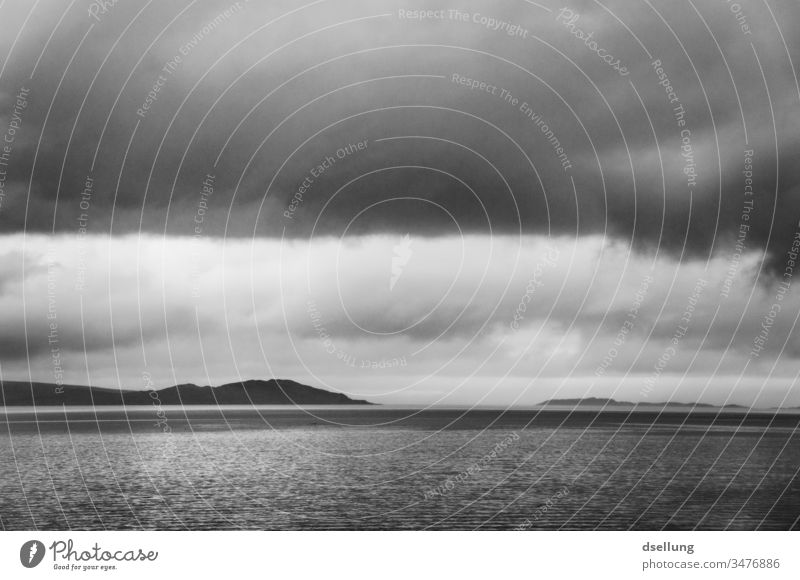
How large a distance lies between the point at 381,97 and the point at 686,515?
7992 centimetres

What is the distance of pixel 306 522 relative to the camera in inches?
4033

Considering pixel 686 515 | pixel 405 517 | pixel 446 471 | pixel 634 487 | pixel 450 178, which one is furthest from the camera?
pixel 446 471
